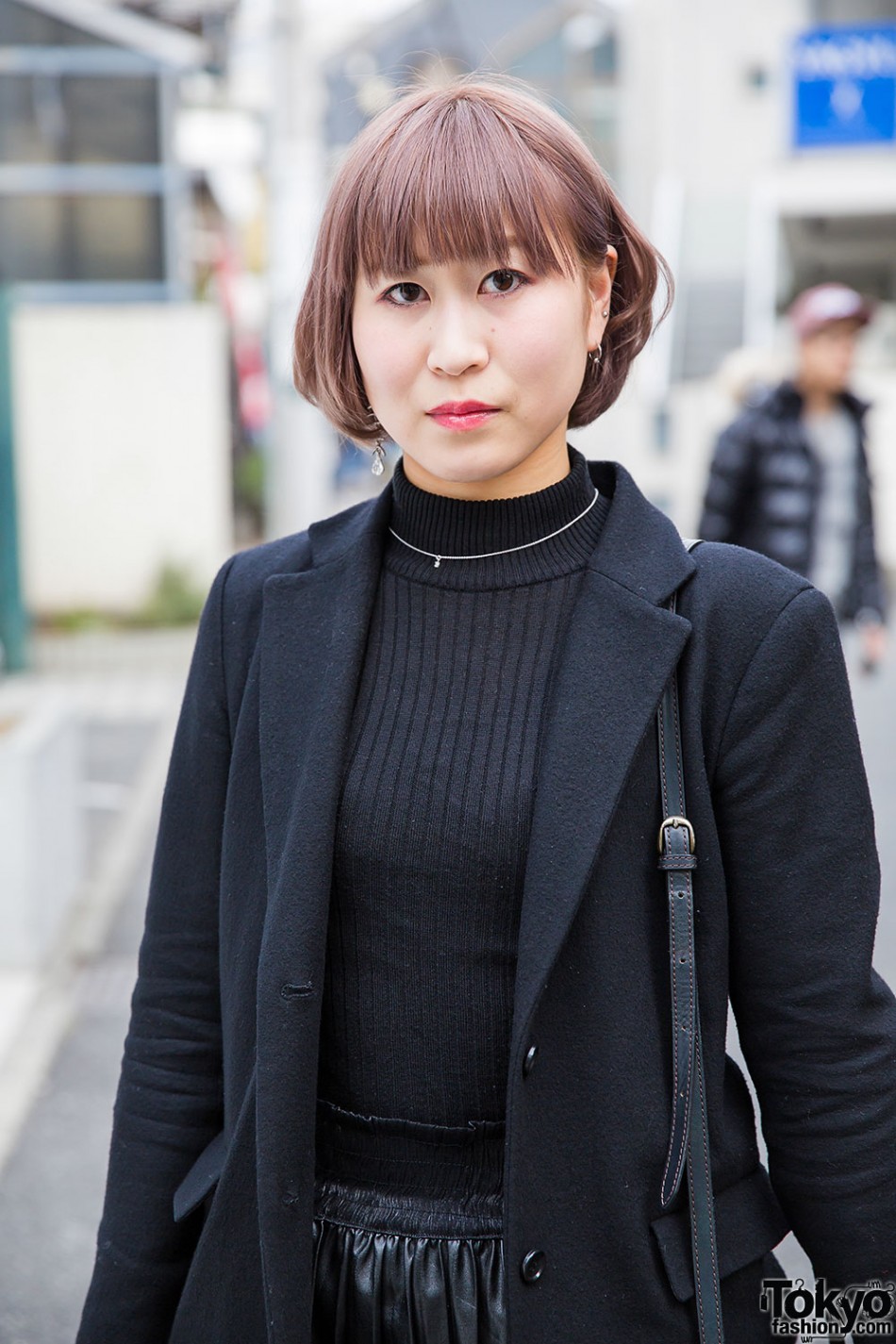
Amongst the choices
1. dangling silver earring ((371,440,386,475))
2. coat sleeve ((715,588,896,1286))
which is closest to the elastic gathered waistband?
coat sleeve ((715,588,896,1286))

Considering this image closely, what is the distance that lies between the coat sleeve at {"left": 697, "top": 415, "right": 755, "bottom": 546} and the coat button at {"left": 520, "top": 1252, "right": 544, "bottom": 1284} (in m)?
4.27

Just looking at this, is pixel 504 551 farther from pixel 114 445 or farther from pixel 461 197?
pixel 114 445

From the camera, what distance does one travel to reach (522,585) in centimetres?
170

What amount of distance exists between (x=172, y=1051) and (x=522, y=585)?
68 centimetres

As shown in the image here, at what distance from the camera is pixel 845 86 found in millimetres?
16484

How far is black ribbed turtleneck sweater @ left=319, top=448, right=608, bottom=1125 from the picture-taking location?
5.17ft

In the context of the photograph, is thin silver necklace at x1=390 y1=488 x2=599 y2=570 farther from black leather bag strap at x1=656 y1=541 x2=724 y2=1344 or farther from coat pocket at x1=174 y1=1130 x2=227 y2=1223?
coat pocket at x1=174 y1=1130 x2=227 y2=1223

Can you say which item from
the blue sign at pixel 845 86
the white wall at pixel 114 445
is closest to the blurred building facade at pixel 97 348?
the white wall at pixel 114 445

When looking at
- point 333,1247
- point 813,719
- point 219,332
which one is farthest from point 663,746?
point 219,332

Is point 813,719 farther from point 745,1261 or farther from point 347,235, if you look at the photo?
point 347,235

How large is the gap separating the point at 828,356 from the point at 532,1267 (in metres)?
4.66

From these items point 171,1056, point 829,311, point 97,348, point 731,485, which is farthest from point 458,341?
point 97,348

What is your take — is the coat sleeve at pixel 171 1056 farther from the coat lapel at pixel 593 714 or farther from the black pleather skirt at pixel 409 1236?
the coat lapel at pixel 593 714

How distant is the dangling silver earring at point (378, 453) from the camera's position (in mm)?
1805
